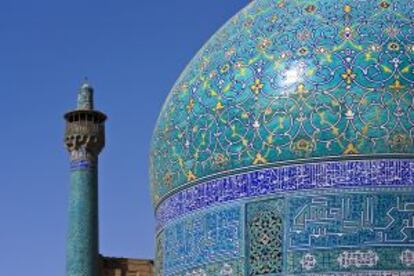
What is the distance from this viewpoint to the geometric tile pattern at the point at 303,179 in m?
12.0

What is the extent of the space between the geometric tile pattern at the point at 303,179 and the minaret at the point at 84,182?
2.86 meters

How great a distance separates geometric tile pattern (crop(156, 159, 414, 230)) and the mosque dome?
0.5 inches

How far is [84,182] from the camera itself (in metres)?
15.9

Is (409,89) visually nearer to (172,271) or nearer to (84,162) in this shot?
(172,271)

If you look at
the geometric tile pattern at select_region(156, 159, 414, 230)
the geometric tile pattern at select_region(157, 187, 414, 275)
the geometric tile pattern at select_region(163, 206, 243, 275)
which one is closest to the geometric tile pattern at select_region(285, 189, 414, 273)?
the geometric tile pattern at select_region(157, 187, 414, 275)

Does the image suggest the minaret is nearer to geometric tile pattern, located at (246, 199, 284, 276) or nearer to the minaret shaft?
the minaret shaft

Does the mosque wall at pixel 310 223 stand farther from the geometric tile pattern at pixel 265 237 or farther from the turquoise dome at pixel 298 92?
the turquoise dome at pixel 298 92

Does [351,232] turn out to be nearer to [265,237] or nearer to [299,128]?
[265,237]

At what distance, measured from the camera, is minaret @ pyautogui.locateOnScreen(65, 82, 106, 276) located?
51.3 ft

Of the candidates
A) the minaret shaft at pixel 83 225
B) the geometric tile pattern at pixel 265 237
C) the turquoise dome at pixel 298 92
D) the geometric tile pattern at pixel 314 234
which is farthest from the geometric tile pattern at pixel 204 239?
the minaret shaft at pixel 83 225

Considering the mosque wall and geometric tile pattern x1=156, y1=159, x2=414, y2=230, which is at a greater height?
geometric tile pattern x1=156, y1=159, x2=414, y2=230

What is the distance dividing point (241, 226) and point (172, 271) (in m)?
1.38

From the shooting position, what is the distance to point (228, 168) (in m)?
12.9

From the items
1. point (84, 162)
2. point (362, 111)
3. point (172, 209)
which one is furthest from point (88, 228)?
point (362, 111)
